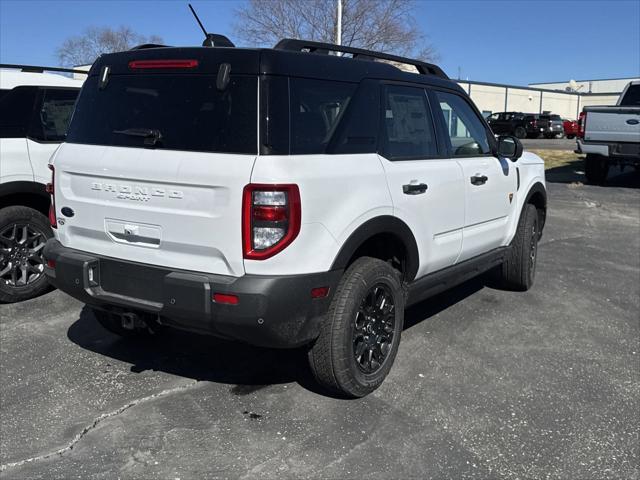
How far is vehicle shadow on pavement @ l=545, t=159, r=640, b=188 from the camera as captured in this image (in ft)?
48.8

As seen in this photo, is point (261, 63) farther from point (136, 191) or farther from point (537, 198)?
point (537, 198)

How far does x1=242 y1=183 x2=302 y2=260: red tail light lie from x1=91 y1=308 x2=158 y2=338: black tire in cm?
176

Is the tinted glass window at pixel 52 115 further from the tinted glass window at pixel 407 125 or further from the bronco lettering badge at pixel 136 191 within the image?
the tinted glass window at pixel 407 125

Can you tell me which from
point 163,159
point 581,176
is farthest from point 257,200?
point 581,176

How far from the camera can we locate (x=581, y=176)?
16141mm

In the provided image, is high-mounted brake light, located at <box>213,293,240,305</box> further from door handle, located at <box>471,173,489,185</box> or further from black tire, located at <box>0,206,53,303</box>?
black tire, located at <box>0,206,53,303</box>

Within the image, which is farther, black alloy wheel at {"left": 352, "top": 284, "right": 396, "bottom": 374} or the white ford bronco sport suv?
black alloy wheel at {"left": 352, "top": 284, "right": 396, "bottom": 374}

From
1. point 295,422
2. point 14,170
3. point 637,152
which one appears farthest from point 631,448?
point 637,152

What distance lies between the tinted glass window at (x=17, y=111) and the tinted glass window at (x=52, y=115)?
66 millimetres

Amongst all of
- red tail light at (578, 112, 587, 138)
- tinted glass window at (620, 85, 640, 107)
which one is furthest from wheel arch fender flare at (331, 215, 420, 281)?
tinted glass window at (620, 85, 640, 107)

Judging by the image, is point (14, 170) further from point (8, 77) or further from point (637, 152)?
point (637, 152)

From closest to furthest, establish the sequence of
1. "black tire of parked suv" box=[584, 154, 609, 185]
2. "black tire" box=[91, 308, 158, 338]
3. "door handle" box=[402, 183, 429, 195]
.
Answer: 1. "door handle" box=[402, 183, 429, 195]
2. "black tire" box=[91, 308, 158, 338]
3. "black tire of parked suv" box=[584, 154, 609, 185]

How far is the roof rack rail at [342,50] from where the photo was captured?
3445 millimetres

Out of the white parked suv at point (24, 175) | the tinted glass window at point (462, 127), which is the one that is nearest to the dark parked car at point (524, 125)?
the tinted glass window at point (462, 127)
